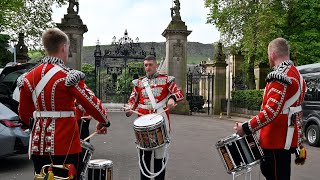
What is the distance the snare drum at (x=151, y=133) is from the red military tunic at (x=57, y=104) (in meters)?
1.36

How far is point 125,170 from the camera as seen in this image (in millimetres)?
8383

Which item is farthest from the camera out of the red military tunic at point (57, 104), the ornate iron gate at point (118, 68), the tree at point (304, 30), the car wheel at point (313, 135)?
the ornate iron gate at point (118, 68)

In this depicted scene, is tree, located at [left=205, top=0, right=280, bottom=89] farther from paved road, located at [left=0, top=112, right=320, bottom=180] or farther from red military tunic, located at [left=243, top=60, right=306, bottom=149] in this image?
red military tunic, located at [left=243, top=60, right=306, bottom=149]

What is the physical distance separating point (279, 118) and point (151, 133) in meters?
1.60

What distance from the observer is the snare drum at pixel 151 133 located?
5344mm

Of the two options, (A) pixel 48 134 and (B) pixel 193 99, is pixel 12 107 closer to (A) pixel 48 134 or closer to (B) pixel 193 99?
(A) pixel 48 134

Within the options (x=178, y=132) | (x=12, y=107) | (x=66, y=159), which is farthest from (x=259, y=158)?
(x=178, y=132)

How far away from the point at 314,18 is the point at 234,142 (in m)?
23.7

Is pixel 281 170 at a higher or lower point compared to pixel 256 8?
lower

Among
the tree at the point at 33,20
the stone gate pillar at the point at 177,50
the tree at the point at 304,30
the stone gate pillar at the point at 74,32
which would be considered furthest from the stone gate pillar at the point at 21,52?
the tree at the point at 304,30

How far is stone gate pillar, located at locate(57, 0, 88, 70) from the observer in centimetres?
2348

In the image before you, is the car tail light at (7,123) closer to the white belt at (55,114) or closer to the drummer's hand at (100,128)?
the drummer's hand at (100,128)

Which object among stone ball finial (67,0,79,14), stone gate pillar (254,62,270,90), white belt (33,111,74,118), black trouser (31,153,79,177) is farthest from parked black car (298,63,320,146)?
stone gate pillar (254,62,270,90)

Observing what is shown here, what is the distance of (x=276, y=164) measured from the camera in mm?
4691
